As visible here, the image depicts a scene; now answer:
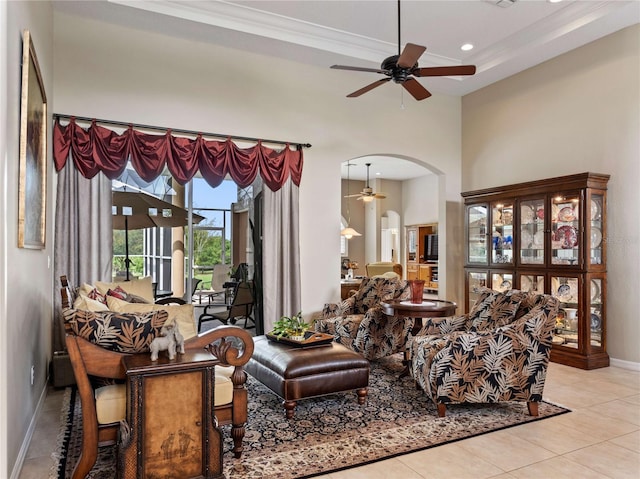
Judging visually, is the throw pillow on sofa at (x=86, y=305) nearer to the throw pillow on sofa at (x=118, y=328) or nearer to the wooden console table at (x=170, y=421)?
the throw pillow on sofa at (x=118, y=328)

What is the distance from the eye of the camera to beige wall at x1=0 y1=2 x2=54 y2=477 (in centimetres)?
202

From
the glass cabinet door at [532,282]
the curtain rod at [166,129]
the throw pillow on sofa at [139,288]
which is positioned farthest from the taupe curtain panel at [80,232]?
the glass cabinet door at [532,282]

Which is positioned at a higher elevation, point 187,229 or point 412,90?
point 412,90

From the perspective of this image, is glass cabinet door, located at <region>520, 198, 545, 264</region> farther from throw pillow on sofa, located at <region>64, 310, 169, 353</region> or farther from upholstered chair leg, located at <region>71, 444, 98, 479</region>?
upholstered chair leg, located at <region>71, 444, 98, 479</region>

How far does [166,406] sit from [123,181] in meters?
3.79

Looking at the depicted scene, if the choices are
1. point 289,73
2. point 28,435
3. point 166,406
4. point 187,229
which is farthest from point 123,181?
point 166,406

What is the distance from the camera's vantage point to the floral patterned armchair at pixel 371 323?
4719mm

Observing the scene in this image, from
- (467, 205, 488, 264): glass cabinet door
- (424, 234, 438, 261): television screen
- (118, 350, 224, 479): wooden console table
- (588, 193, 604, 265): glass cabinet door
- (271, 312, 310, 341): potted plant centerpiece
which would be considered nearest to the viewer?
(118, 350, 224, 479): wooden console table

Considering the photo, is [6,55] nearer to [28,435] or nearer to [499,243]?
[28,435]

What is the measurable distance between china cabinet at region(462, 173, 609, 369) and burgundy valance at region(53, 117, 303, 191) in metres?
2.76

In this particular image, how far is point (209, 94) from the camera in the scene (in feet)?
17.3

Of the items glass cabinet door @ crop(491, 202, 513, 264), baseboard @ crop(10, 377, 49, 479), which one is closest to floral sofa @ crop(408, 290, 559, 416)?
glass cabinet door @ crop(491, 202, 513, 264)

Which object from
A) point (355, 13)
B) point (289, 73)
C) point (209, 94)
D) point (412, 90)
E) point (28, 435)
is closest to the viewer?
point (28, 435)

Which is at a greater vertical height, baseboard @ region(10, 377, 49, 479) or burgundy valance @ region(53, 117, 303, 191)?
burgundy valance @ region(53, 117, 303, 191)
